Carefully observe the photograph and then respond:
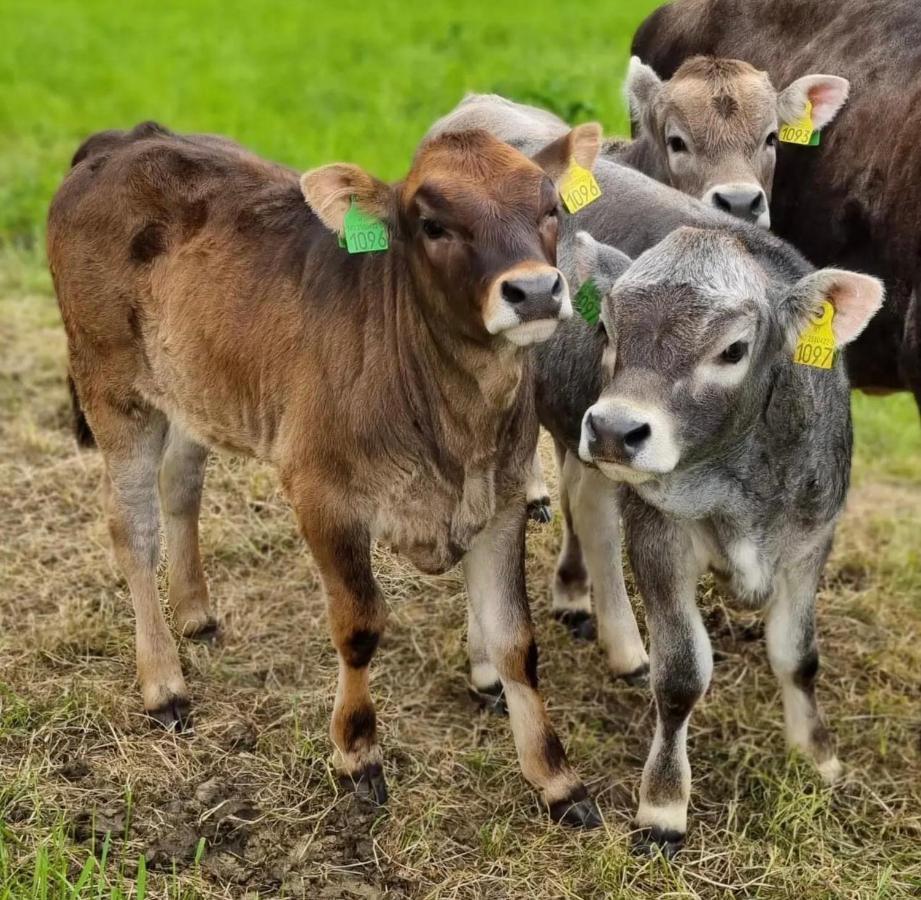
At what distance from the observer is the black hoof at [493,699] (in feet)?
16.9

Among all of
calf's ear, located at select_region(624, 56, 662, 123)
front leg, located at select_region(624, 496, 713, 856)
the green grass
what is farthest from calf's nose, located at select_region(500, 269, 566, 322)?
the green grass

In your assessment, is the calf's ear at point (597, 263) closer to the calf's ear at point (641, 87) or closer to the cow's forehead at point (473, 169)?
the cow's forehead at point (473, 169)

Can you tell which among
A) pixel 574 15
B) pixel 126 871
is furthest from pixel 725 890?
pixel 574 15

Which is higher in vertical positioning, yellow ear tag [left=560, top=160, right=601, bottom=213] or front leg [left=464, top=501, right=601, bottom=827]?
yellow ear tag [left=560, top=160, right=601, bottom=213]

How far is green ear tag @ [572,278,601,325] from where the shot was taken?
4.25 metres

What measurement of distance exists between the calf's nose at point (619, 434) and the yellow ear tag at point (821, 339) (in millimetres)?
Answer: 661

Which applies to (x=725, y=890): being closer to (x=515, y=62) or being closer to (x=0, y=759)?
(x=0, y=759)

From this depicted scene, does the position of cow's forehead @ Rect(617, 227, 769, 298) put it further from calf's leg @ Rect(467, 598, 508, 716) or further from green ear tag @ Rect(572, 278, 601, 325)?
calf's leg @ Rect(467, 598, 508, 716)

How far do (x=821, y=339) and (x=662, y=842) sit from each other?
65.7 inches

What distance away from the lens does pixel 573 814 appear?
4.57m

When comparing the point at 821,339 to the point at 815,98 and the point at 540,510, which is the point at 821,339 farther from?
the point at 815,98

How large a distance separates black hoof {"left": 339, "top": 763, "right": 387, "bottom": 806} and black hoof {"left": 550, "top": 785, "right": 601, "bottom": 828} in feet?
1.83

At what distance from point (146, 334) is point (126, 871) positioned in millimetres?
1787

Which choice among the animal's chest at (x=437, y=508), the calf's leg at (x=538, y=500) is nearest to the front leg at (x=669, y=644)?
the animal's chest at (x=437, y=508)
